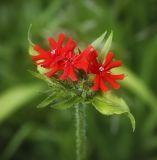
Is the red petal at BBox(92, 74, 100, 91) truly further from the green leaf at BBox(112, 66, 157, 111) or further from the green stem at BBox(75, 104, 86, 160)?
the green leaf at BBox(112, 66, 157, 111)

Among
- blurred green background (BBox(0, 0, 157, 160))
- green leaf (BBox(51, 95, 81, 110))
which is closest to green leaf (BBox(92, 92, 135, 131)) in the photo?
green leaf (BBox(51, 95, 81, 110))

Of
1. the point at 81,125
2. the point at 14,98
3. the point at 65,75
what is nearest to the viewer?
the point at 65,75

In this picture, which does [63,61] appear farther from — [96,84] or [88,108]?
[88,108]

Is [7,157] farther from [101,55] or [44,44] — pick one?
[101,55]

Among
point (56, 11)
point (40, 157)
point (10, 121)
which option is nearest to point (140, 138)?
point (40, 157)

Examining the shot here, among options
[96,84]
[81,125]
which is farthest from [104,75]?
[81,125]
